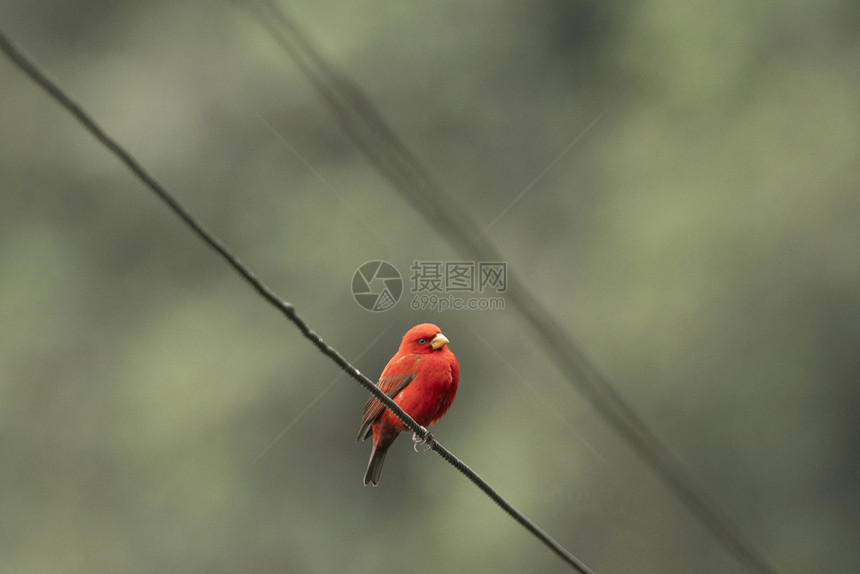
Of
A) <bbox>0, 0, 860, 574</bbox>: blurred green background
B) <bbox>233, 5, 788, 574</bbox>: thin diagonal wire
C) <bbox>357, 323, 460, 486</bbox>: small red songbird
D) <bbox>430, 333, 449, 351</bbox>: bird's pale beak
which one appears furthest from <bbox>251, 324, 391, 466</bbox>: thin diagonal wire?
<bbox>233, 5, 788, 574</bbox>: thin diagonal wire

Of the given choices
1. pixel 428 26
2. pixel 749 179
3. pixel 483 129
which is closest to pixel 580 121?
pixel 483 129

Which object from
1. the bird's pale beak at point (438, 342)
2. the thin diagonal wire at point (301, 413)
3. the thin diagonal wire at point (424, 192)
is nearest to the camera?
the thin diagonal wire at point (424, 192)

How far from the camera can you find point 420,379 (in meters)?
4.99

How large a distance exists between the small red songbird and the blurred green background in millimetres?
A: 9080

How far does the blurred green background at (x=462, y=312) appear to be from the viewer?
15.1 m

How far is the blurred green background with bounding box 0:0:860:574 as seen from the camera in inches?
596

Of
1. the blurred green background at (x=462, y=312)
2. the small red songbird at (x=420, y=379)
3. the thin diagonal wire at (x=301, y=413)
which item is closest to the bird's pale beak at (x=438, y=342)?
the small red songbird at (x=420, y=379)

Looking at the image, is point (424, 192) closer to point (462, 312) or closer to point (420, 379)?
point (420, 379)

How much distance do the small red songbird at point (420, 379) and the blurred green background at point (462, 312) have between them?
29.8ft

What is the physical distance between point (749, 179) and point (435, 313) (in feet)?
18.3

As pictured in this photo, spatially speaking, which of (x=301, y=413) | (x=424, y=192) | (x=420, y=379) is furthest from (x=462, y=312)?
(x=424, y=192)

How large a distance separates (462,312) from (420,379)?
12.6 meters

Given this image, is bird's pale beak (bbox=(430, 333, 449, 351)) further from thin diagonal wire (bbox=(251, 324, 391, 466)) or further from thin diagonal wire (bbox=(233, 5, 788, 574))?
thin diagonal wire (bbox=(251, 324, 391, 466))

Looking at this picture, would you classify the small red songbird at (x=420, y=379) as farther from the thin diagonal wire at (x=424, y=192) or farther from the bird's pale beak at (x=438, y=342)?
the thin diagonal wire at (x=424, y=192)
